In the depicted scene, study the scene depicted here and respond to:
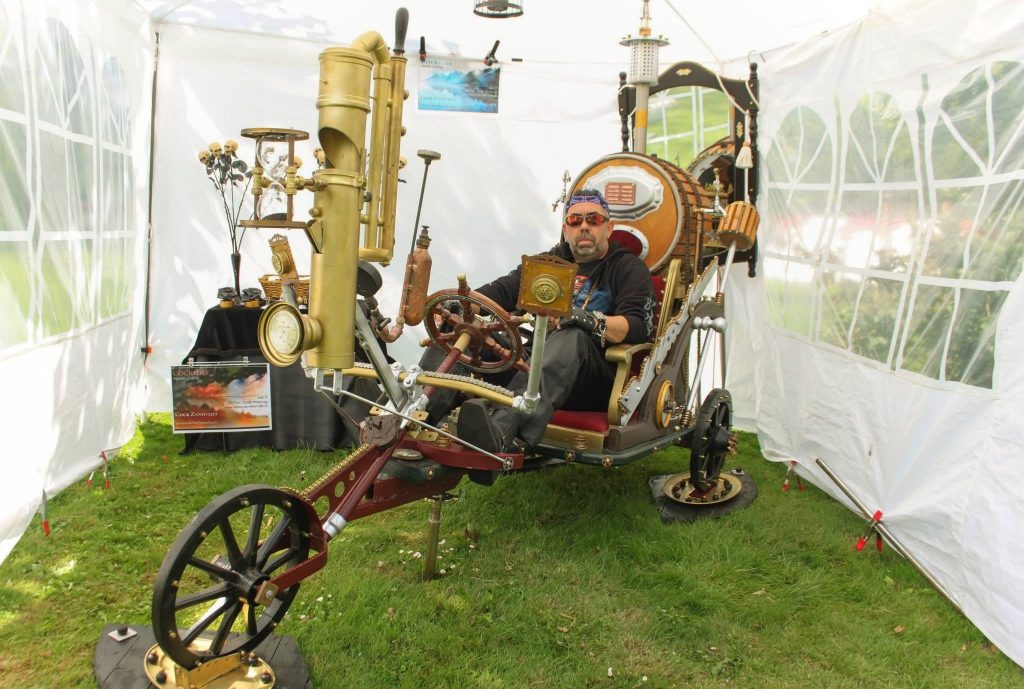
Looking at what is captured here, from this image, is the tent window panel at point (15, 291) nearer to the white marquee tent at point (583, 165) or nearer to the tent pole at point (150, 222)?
the white marquee tent at point (583, 165)

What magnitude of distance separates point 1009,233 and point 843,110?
1.71 metres

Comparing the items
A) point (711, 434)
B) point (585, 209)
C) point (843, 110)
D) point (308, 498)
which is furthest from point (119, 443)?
point (843, 110)

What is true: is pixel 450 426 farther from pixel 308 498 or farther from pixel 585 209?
pixel 585 209

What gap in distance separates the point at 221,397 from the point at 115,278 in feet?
3.37

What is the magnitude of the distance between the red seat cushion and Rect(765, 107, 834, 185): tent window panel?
232cm

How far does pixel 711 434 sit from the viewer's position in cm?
449

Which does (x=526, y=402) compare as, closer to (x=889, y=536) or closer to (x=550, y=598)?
(x=550, y=598)

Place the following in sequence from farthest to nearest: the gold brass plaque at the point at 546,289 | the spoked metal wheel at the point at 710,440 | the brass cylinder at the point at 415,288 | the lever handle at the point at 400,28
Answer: the spoked metal wheel at the point at 710,440
the brass cylinder at the point at 415,288
the gold brass plaque at the point at 546,289
the lever handle at the point at 400,28

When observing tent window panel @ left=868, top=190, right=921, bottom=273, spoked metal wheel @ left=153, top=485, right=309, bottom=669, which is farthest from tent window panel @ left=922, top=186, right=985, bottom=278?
spoked metal wheel @ left=153, top=485, right=309, bottom=669

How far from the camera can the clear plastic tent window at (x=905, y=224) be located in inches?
138

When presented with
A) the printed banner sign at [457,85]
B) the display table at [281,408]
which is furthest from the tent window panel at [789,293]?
the display table at [281,408]

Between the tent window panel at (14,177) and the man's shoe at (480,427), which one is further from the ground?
the tent window panel at (14,177)

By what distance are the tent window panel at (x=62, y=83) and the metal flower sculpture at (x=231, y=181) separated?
2.76 ft

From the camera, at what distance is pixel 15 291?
3.76m
